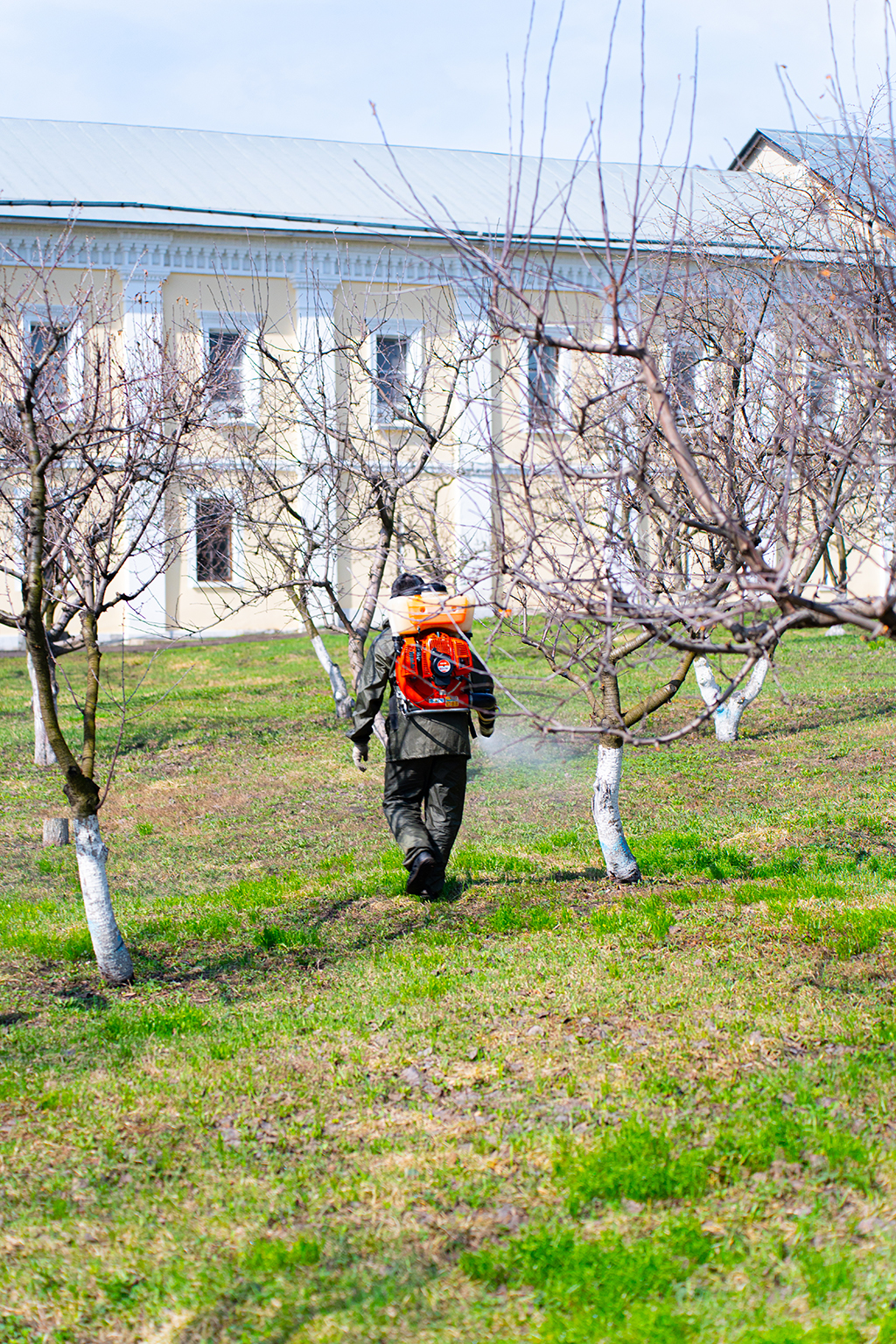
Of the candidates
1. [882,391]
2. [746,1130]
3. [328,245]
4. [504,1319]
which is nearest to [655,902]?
[746,1130]

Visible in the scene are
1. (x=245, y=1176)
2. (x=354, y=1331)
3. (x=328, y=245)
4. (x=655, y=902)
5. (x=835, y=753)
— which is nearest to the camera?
(x=354, y=1331)

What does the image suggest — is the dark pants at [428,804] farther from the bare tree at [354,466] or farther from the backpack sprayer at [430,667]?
the bare tree at [354,466]

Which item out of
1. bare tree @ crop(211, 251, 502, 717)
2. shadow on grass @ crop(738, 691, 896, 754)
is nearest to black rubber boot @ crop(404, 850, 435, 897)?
bare tree @ crop(211, 251, 502, 717)

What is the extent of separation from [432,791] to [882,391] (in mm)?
3274

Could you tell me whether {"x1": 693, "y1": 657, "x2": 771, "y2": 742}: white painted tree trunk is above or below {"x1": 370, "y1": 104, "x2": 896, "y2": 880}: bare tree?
below

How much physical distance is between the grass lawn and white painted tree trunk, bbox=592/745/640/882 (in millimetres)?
269

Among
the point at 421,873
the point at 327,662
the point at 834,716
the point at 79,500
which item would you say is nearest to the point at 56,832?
the point at 79,500

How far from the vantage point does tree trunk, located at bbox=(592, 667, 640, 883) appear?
666 centimetres

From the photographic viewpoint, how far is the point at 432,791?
21.9 ft

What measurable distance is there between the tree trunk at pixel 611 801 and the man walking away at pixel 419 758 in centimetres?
74

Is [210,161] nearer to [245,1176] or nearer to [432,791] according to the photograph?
[432,791]

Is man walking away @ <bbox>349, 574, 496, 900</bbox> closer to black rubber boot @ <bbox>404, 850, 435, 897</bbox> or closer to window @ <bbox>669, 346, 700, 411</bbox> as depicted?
black rubber boot @ <bbox>404, 850, 435, 897</bbox>

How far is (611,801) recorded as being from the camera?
6695 mm

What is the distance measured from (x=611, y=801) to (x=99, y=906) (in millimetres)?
2970
